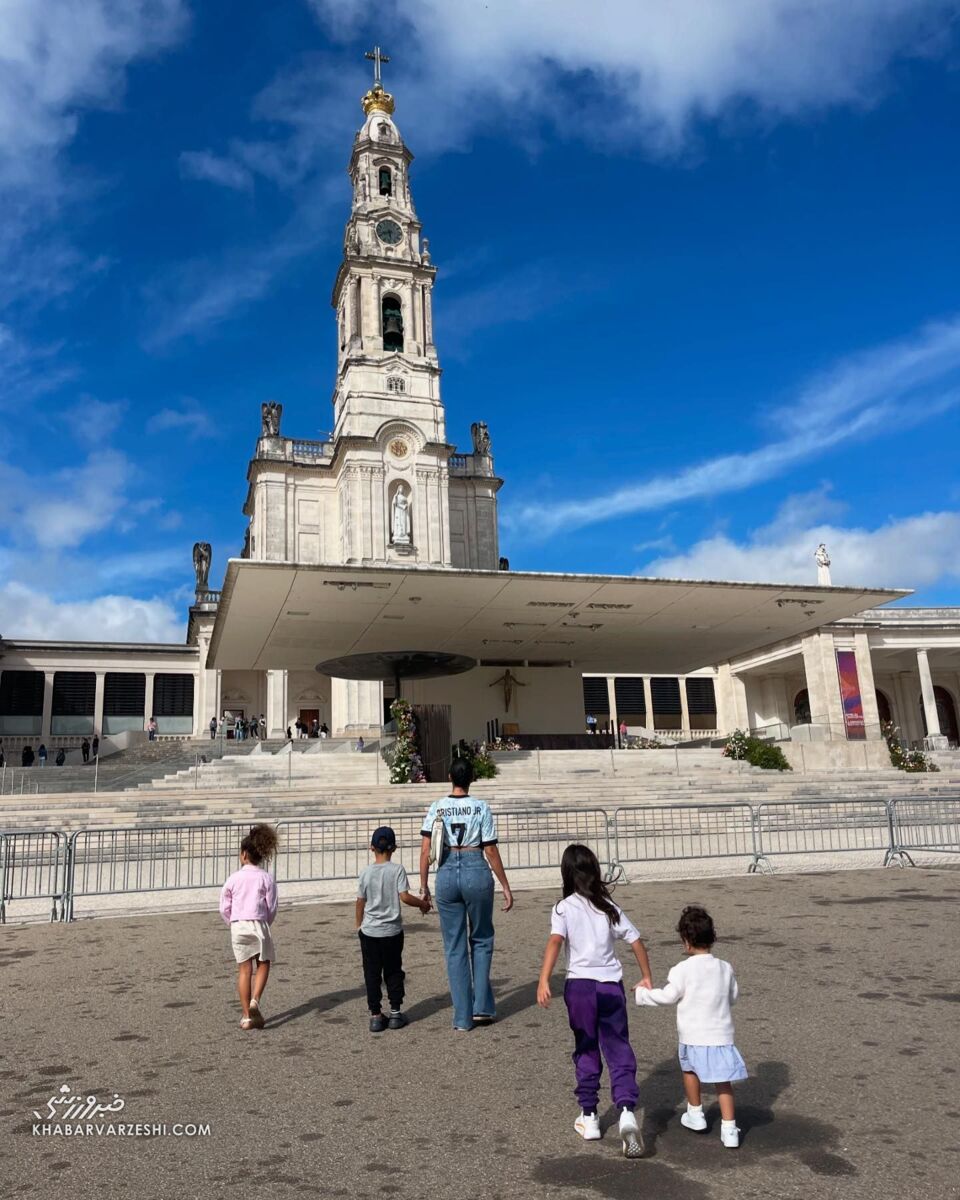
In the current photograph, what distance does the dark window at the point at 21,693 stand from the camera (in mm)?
52362

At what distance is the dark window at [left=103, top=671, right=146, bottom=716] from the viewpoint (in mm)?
54562

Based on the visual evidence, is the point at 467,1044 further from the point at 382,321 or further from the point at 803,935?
the point at 382,321

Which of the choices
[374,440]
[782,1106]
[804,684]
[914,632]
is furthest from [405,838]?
[804,684]

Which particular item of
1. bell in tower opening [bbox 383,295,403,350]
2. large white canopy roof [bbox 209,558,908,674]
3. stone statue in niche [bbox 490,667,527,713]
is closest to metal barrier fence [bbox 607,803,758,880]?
large white canopy roof [bbox 209,558,908,674]

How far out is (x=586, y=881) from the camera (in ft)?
15.1

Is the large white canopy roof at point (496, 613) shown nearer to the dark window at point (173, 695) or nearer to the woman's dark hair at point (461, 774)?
the woman's dark hair at point (461, 774)

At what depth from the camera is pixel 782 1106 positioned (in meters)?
4.46

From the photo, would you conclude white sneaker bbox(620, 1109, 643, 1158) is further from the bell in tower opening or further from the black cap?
the bell in tower opening

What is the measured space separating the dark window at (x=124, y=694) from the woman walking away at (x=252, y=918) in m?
52.1

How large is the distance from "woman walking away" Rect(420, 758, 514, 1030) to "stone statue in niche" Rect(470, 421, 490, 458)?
48927 millimetres

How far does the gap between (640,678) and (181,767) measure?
39373mm

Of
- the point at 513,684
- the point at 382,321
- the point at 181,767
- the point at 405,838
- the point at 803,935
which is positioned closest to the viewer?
the point at 803,935

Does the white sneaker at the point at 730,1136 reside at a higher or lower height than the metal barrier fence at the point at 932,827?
lower

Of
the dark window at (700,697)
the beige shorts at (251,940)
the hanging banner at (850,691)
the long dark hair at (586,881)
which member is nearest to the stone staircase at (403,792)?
the beige shorts at (251,940)
